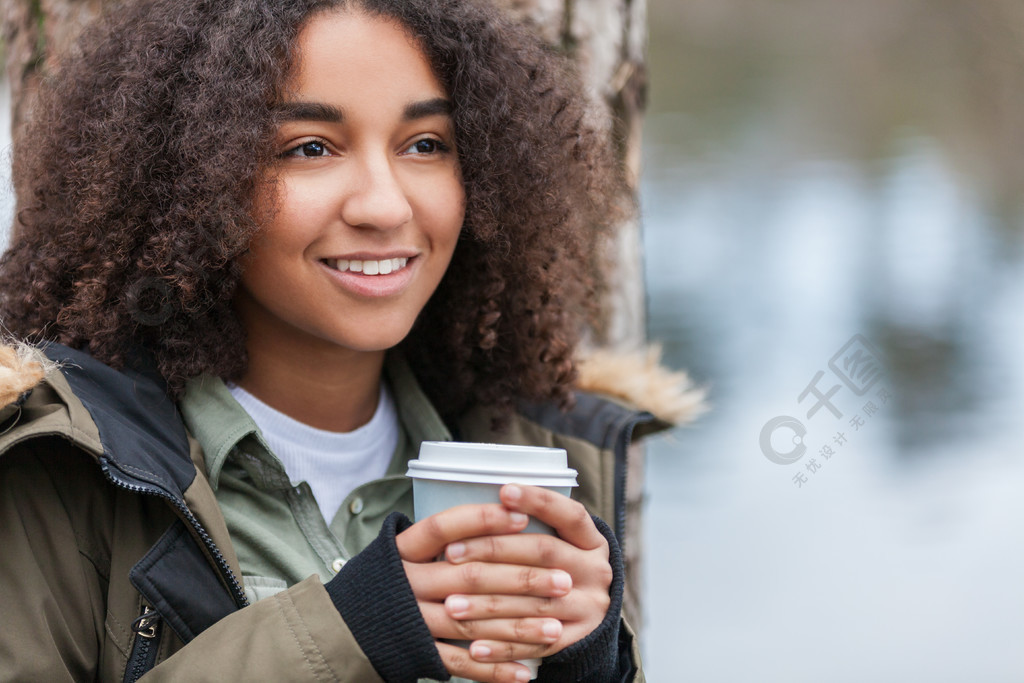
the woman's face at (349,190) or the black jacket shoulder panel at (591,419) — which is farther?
the black jacket shoulder panel at (591,419)

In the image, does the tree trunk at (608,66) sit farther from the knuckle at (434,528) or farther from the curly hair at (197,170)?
the knuckle at (434,528)

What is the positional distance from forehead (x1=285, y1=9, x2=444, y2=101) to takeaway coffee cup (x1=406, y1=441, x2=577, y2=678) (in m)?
0.64

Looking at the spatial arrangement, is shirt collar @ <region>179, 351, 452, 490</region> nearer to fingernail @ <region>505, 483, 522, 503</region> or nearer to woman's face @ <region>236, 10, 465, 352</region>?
woman's face @ <region>236, 10, 465, 352</region>

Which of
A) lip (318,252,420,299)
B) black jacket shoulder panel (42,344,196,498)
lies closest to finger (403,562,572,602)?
black jacket shoulder panel (42,344,196,498)

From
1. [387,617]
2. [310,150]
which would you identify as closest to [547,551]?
[387,617]

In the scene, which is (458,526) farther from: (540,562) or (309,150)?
(309,150)

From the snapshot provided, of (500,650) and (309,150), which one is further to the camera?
(309,150)

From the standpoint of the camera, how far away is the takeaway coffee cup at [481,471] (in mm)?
1401

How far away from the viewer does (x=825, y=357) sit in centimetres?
469

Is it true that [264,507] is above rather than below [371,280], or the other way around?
below

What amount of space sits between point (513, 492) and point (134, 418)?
26.5 inches

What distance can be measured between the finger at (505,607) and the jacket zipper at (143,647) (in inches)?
17.1

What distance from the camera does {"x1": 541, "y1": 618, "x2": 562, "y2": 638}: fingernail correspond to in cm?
143

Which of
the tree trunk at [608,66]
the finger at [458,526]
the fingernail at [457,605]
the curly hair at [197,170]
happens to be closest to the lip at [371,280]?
the curly hair at [197,170]
